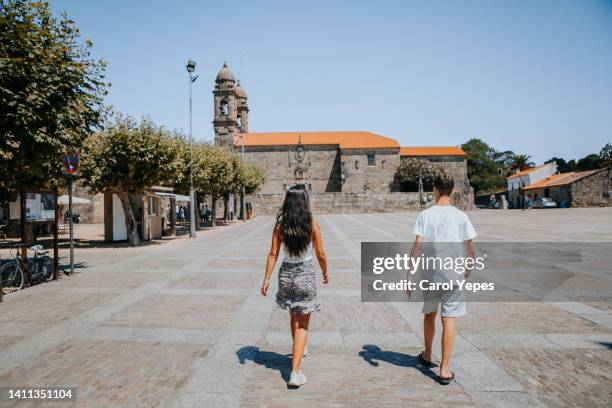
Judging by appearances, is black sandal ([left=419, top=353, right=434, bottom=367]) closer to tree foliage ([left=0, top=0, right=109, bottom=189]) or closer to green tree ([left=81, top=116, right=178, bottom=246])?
tree foliage ([left=0, top=0, right=109, bottom=189])

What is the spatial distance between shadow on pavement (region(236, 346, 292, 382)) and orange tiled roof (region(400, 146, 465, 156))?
258 feet

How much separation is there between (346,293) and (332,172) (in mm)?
68771

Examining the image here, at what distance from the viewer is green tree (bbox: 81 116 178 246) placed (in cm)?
1678

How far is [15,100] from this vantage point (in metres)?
8.04

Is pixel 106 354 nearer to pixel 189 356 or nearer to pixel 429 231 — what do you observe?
pixel 189 356

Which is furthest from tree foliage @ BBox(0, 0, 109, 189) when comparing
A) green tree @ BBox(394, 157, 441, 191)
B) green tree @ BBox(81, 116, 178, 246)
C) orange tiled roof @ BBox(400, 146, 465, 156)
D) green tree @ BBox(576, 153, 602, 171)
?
green tree @ BBox(576, 153, 602, 171)

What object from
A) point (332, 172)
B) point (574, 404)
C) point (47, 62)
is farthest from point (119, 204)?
point (332, 172)

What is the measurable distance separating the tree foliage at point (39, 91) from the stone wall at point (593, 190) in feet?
202

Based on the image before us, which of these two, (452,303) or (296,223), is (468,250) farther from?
(296,223)

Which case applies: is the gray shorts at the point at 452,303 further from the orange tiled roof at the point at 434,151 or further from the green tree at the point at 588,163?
the green tree at the point at 588,163

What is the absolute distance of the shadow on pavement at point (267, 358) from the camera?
4.22 m

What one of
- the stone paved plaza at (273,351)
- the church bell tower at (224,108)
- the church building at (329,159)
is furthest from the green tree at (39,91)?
the church building at (329,159)

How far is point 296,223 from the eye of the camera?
3855 millimetres

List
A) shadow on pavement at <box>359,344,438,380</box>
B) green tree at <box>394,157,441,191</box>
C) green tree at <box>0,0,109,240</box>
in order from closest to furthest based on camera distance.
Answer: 1. shadow on pavement at <box>359,344,438,380</box>
2. green tree at <box>0,0,109,240</box>
3. green tree at <box>394,157,441,191</box>
